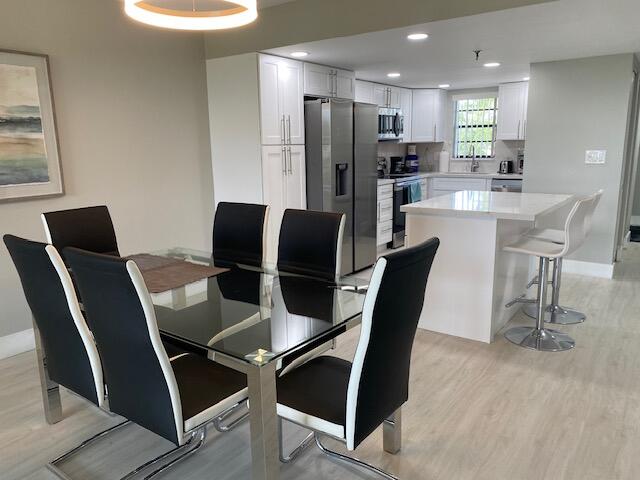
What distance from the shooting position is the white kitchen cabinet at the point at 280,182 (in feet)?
13.6

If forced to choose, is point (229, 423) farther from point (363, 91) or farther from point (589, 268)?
point (363, 91)

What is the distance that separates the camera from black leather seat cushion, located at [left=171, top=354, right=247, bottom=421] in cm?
170

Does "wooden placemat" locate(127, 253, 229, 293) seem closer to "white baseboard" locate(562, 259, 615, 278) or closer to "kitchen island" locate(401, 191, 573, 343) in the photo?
"kitchen island" locate(401, 191, 573, 343)

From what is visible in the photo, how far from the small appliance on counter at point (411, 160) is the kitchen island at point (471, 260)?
3.57 m

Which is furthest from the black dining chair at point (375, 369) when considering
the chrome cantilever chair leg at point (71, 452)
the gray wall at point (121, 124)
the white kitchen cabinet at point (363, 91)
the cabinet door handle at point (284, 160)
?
Result: the white kitchen cabinet at point (363, 91)

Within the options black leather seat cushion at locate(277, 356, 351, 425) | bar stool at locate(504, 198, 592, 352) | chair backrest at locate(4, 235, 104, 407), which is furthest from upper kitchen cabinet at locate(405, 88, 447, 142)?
chair backrest at locate(4, 235, 104, 407)

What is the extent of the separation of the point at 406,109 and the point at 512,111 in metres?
1.43

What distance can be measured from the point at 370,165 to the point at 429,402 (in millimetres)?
3043

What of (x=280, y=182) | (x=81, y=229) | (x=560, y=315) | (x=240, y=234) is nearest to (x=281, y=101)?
(x=280, y=182)

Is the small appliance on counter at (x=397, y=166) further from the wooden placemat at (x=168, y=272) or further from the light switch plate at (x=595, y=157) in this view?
the wooden placemat at (x=168, y=272)

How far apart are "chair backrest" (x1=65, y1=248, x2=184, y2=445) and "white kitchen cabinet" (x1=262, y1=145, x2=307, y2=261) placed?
8.40ft

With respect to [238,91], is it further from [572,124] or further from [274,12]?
[572,124]

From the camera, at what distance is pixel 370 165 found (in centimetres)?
509

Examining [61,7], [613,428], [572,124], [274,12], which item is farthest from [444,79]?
[613,428]
